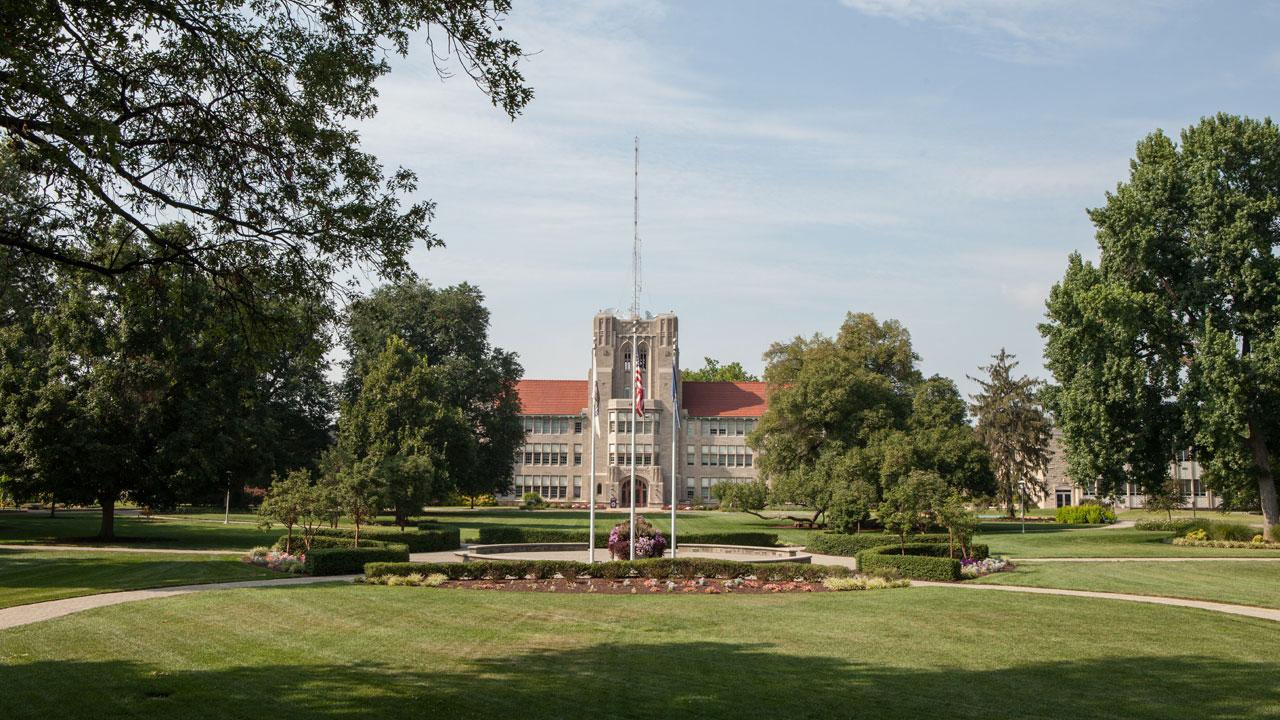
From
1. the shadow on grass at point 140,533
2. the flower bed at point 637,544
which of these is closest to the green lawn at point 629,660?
the flower bed at point 637,544

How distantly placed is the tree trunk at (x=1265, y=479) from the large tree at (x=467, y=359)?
41826 millimetres

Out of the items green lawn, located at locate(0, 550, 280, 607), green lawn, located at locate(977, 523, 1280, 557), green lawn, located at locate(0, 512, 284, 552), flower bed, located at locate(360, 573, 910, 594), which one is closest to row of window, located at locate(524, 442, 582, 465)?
green lawn, located at locate(0, 512, 284, 552)

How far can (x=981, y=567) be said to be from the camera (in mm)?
28125

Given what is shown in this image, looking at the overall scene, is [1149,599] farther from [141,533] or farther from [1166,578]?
[141,533]

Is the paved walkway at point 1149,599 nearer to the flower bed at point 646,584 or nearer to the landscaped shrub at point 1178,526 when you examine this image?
the flower bed at point 646,584

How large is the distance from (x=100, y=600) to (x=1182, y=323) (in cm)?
4019

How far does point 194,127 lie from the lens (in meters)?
12.3

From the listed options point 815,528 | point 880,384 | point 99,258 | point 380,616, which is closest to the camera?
point 99,258

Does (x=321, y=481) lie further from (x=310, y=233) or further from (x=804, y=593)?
(x=310, y=233)

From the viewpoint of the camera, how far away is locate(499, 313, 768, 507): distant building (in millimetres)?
90812

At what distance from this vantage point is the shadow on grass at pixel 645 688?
10.6 meters

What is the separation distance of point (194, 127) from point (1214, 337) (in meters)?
38.2

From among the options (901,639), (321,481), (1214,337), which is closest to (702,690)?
(901,639)

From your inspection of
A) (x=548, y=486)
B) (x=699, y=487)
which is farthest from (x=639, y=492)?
(x=548, y=486)
